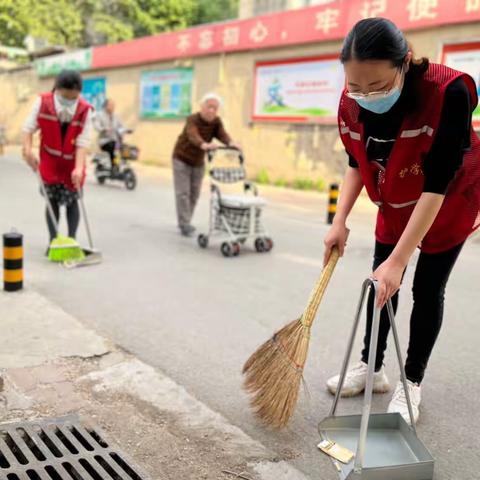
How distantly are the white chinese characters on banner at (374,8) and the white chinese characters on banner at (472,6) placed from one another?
161 centimetres

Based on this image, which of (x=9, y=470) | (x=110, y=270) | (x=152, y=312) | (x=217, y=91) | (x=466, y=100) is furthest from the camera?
(x=217, y=91)

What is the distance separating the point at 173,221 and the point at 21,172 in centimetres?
714

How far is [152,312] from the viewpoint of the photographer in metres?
4.56

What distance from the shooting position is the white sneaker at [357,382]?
317 centimetres

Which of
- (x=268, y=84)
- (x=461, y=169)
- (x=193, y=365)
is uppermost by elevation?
(x=268, y=84)

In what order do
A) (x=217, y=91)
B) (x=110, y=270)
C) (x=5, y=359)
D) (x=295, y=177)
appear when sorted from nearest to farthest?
(x=5, y=359) < (x=110, y=270) < (x=295, y=177) < (x=217, y=91)

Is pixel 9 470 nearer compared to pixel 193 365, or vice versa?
pixel 9 470

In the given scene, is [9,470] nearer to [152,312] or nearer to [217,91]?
[152,312]

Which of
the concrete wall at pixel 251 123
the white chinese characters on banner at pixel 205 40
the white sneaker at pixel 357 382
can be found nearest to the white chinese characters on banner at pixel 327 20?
the concrete wall at pixel 251 123

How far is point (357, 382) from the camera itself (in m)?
3.19

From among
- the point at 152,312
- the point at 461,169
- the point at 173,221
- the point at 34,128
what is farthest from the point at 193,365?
the point at 173,221

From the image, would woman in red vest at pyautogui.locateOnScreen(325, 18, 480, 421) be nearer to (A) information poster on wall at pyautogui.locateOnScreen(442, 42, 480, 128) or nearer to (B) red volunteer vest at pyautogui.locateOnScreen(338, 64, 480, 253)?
(B) red volunteer vest at pyautogui.locateOnScreen(338, 64, 480, 253)

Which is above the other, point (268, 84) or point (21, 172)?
point (268, 84)

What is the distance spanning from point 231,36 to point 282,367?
13.5 meters
